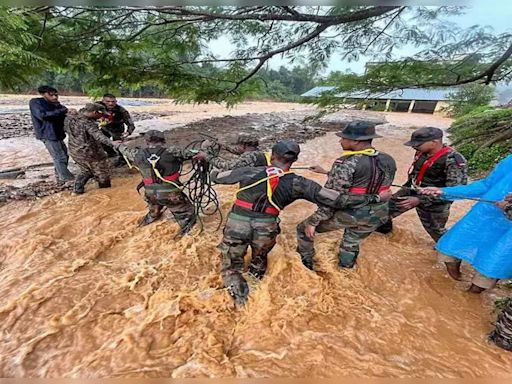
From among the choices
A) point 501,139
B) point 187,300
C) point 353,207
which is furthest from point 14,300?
point 501,139

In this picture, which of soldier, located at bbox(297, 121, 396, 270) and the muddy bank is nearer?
soldier, located at bbox(297, 121, 396, 270)

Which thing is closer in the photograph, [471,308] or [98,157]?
[471,308]

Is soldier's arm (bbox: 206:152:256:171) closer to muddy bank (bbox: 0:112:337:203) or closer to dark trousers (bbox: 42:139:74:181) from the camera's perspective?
Result: dark trousers (bbox: 42:139:74:181)

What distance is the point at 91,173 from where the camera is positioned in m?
5.54

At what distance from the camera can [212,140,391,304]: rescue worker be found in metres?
2.81

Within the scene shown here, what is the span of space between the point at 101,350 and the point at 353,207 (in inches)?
98.8

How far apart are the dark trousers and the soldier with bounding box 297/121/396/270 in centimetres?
462

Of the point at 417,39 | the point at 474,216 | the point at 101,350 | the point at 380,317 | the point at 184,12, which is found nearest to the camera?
the point at 101,350

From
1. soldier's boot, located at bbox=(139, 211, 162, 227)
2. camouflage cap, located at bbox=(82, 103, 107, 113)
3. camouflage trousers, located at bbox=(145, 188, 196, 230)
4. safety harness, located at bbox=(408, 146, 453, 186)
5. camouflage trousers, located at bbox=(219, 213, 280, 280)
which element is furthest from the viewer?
camouflage cap, located at bbox=(82, 103, 107, 113)

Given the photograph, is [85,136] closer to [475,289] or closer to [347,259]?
[347,259]

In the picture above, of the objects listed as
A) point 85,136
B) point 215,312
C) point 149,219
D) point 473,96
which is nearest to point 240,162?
point 215,312

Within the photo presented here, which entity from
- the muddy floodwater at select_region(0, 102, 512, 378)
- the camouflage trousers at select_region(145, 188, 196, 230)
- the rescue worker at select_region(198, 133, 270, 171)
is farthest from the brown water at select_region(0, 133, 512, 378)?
the rescue worker at select_region(198, 133, 270, 171)

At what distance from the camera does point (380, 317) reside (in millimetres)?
2877

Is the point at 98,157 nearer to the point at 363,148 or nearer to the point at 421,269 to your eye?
the point at 363,148
